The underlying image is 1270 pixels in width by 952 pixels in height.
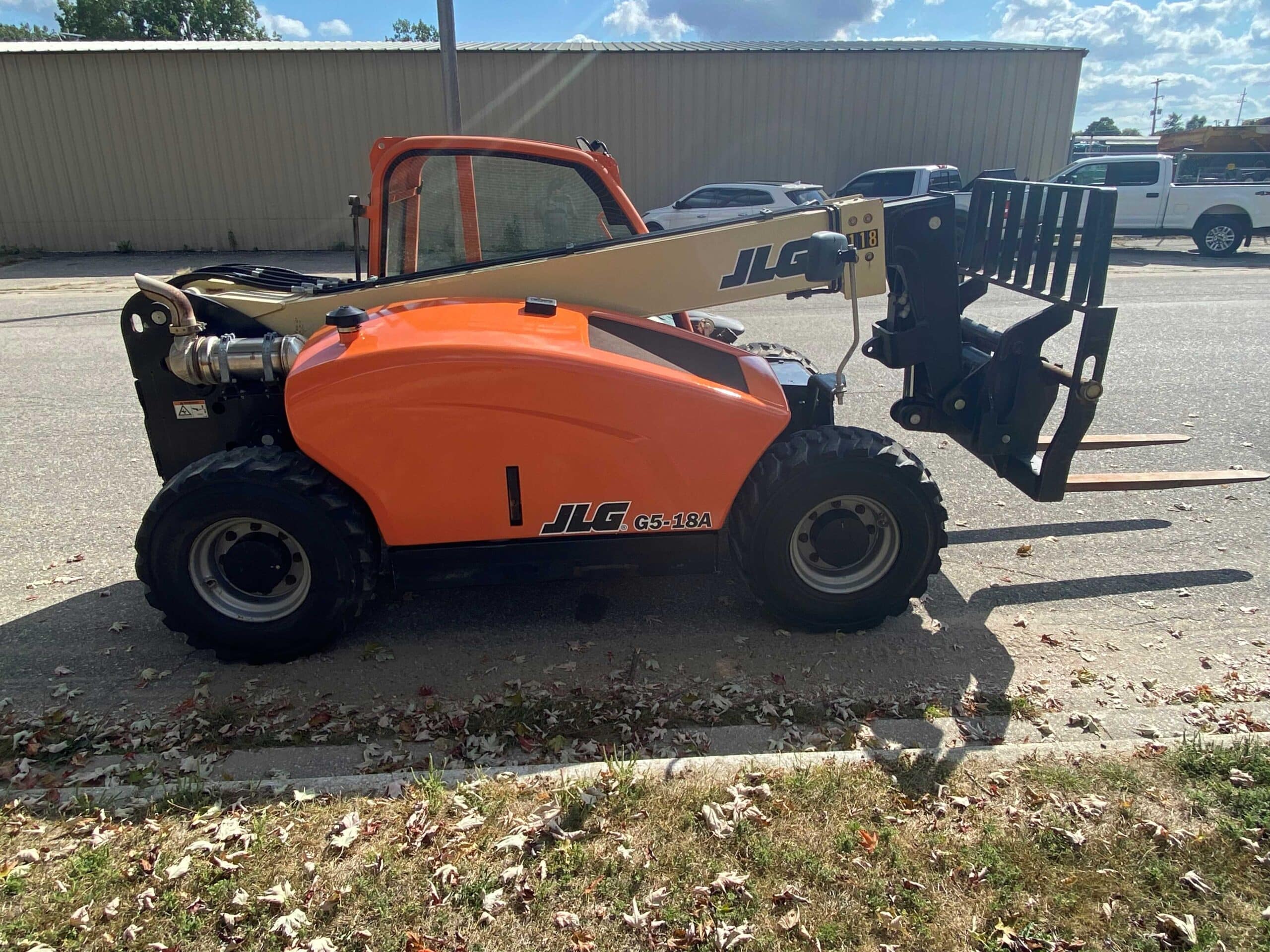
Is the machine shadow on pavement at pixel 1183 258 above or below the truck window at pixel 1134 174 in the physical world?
below

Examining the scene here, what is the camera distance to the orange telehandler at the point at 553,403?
351cm

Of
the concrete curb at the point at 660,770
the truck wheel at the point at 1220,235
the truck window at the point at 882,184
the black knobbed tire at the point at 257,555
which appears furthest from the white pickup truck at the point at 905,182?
the black knobbed tire at the point at 257,555

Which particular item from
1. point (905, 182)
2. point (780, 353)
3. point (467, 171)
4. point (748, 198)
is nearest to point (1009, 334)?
point (780, 353)

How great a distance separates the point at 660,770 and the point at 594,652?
0.95 meters

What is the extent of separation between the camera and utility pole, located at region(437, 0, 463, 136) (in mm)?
13297

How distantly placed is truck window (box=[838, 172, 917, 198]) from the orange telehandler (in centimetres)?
1502

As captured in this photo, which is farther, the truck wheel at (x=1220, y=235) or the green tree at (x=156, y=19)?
the green tree at (x=156, y=19)

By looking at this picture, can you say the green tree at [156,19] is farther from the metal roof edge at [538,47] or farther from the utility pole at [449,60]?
the utility pole at [449,60]

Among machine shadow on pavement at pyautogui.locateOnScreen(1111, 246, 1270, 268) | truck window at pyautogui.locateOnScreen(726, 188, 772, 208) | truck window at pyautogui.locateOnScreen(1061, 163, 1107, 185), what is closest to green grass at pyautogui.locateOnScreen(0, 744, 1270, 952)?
truck window at pyautogui.locateOnScreen(726, 188, 772, 208)

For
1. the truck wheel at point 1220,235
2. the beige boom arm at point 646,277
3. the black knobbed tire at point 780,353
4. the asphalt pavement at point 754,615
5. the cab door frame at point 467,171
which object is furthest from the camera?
the truck wheel at point 1220,235

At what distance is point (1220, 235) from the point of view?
1908 cm

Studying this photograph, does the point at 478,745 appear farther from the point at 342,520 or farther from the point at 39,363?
the point at 39,363

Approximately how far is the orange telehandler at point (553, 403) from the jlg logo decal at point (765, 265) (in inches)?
0.5

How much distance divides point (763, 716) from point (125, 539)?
399 cm
